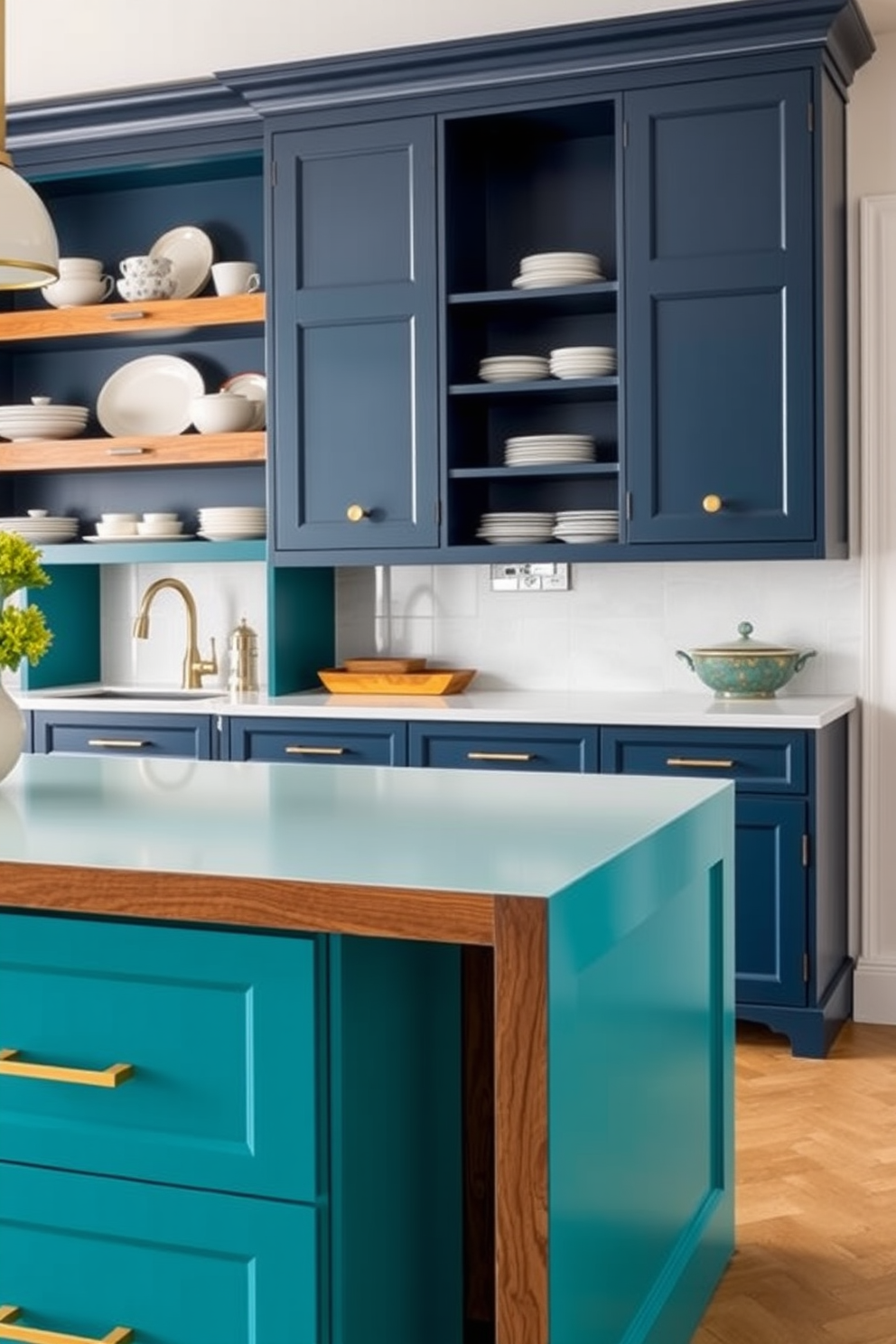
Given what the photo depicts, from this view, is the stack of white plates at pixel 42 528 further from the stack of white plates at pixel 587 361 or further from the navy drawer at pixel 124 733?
the stack of white plates at pixel 587 361

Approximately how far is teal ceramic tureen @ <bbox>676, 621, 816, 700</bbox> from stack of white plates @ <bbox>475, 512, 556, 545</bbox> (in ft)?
1.67

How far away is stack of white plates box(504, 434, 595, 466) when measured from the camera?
4621mm

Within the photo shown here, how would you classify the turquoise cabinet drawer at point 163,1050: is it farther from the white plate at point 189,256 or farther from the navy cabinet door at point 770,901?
the white plate at point 189,256

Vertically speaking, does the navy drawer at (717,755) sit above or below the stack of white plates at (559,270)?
below

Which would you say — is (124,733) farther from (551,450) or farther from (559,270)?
(559,270)

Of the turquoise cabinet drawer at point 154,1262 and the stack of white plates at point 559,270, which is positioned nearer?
the turquoise cabinet drawer at point 154,1262

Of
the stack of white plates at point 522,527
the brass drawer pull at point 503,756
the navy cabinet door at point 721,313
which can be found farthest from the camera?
the stack of white plates at point 522,527

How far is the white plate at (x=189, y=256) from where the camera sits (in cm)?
532

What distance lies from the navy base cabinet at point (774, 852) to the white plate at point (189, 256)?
2100 millimetres

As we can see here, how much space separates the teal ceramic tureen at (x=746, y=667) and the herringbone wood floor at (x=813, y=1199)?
0.91 meters

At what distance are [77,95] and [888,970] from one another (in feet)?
11.4

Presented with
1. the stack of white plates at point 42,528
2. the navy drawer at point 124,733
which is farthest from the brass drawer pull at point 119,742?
the stack of white plates at point 42,528

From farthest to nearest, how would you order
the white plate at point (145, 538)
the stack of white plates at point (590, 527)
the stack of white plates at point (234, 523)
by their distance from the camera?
the white plate at point (145, 538) → the stack of white plates at point (234, 523) → the stack of white plates at point (590, 527)

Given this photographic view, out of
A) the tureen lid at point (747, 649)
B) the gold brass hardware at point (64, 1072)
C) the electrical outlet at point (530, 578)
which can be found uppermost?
the electrical outlet at point (530, 578)
